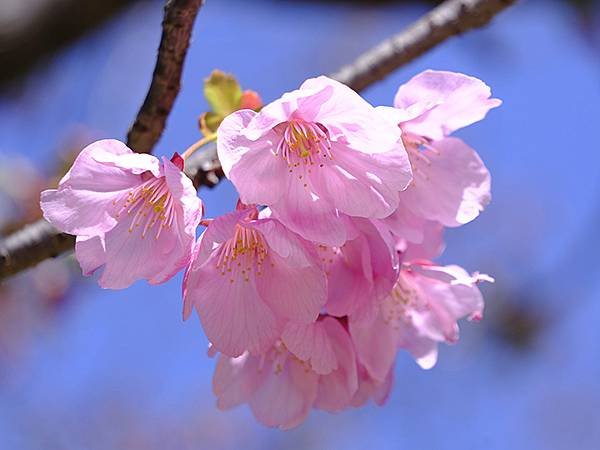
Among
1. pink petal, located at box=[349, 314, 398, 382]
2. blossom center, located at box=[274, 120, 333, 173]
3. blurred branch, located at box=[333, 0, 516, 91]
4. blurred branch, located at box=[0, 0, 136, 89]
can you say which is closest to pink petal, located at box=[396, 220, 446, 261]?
pink petal, located at box=[349, 314, 398, 382]

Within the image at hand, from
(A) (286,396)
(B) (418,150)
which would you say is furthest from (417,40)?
(A) (286,396)

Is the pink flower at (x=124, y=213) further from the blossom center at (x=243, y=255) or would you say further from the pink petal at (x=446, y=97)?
the pink petal at (x=446, y=97)

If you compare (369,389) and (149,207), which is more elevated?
(149,207)

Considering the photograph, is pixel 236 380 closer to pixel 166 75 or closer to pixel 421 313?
pixel 421 313

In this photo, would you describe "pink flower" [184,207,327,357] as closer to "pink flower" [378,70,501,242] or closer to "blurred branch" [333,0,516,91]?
"pink flower" [378,70,501,242]

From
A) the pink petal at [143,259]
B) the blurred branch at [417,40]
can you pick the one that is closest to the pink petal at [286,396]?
the pink petal at [143,259]
